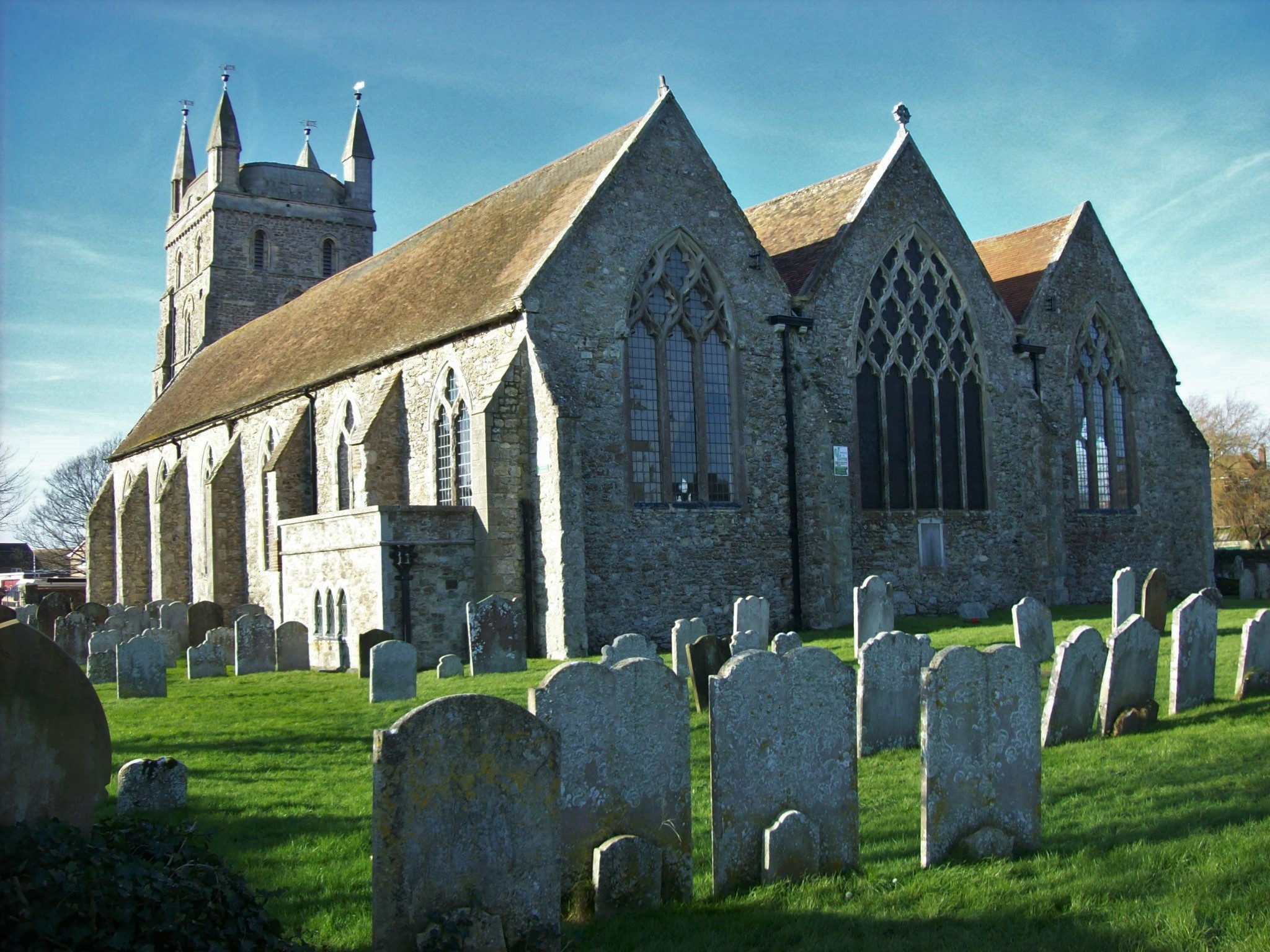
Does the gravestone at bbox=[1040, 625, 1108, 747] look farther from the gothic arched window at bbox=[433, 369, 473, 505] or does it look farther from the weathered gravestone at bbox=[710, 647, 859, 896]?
the gothic arched window at bbox=[433, 369, 473, 505]

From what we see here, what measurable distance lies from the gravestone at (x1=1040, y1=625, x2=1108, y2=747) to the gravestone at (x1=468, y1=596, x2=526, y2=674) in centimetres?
892

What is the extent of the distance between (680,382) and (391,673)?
29.2 ft

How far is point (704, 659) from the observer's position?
12.2 m

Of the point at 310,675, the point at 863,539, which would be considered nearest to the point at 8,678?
the point at 310,675

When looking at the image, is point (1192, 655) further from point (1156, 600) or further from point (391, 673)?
point (391, 673)

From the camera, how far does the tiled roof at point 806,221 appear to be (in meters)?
→ 23.7

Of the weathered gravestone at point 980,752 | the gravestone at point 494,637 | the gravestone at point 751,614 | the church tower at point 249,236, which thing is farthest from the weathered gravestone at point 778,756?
the church tower at point 249,236

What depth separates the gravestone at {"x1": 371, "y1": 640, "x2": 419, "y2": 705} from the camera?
14180mm

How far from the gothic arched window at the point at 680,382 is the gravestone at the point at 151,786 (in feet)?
40.0

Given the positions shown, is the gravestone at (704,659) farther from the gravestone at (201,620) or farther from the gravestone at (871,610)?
the gravestone at (201,620)

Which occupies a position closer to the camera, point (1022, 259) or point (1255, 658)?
point (1255, 658)

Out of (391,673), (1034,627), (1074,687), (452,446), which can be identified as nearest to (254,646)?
(452,446)

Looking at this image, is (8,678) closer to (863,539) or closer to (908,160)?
Result: (863,539)

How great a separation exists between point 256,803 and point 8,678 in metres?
3.79
